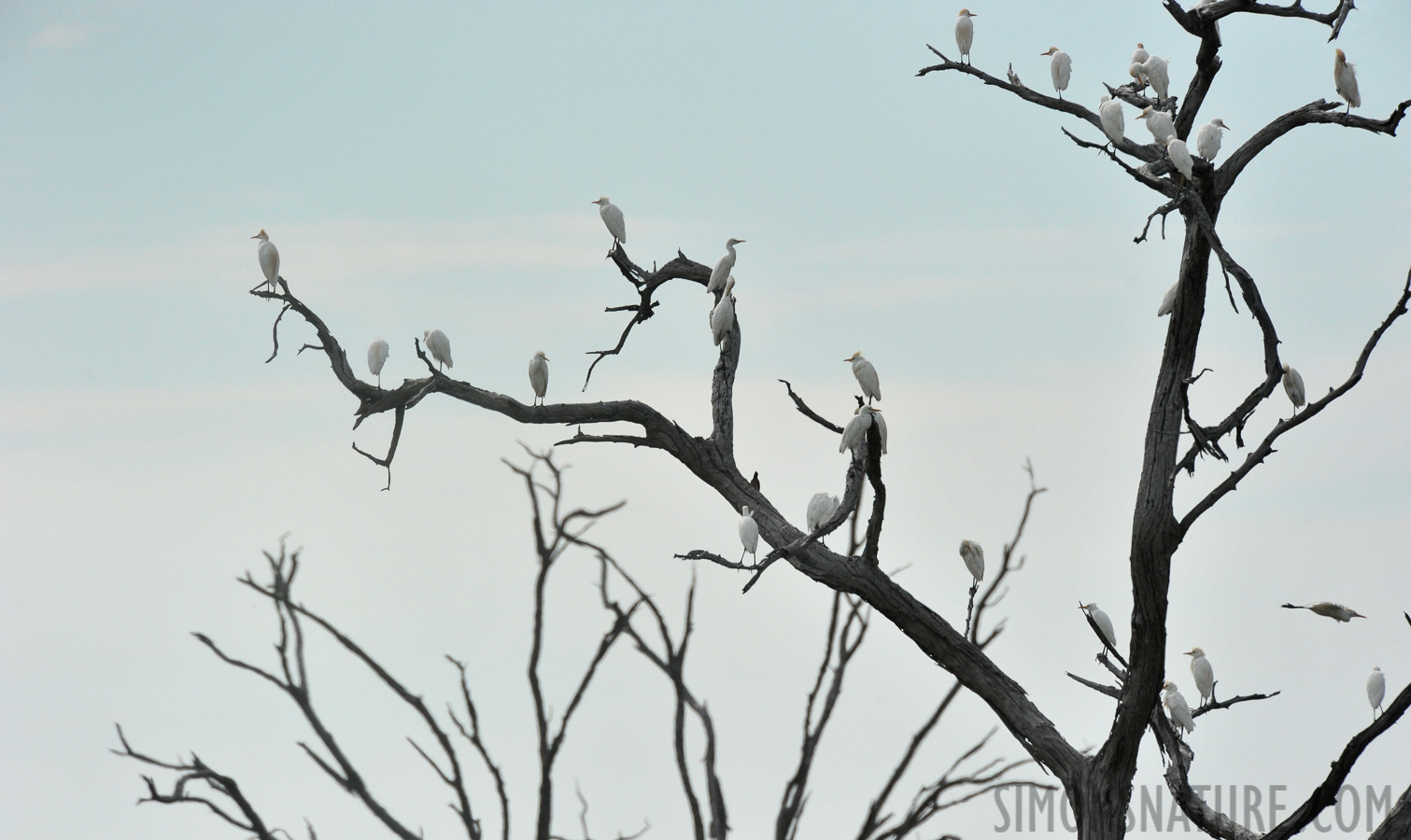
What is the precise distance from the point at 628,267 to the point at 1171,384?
2.61 meters

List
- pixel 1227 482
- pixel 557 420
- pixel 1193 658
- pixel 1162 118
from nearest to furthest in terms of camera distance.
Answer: pixel 1227 482, pixel 1162 118, pixel 557 420, pixel 1193 658

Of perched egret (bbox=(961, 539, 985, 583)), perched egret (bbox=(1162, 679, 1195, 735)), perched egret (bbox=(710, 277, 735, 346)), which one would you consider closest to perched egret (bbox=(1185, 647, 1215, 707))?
perched egret (bbox=(1162, 679, 1195, 735))

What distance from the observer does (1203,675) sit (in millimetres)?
5852

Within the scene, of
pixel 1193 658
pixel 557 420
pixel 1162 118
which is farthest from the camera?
pixel 1193 658

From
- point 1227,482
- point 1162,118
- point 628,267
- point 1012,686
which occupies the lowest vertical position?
point 1012,686

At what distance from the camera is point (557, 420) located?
551cm

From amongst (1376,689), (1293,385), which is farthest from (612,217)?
(1376,689)

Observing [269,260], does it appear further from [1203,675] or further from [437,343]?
[1203,675]

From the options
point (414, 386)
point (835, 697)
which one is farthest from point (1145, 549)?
point (414, 386)

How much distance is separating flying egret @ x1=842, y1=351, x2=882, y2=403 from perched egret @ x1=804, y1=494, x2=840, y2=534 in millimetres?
628

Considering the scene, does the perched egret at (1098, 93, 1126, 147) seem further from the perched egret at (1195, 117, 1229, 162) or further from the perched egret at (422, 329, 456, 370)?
the perched egret at (422, 329, 456, 370)

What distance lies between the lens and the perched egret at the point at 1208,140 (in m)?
4.98

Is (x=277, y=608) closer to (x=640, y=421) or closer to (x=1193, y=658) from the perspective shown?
(x=640, y=421)

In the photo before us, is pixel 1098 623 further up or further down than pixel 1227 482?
further down
